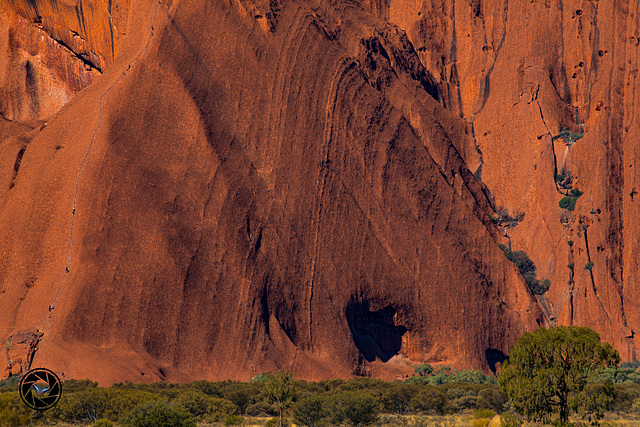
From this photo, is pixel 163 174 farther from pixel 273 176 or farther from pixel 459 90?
pixel 459 90

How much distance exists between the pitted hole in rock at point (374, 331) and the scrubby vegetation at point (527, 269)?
15.7 metres

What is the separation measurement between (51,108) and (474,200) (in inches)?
1493

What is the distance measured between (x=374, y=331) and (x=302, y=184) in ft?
41.3

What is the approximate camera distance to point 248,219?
5753 centimetres

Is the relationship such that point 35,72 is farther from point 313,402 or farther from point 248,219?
point 313,402

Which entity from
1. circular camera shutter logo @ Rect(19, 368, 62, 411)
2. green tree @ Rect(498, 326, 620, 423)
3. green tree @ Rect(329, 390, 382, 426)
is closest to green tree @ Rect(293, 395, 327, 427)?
green tree @ Rect(329, 390, 382, 426)

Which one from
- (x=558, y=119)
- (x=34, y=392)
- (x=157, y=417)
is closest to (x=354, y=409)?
(x=157, y=417)

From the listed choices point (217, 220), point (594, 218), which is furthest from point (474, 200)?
point (217, 220)

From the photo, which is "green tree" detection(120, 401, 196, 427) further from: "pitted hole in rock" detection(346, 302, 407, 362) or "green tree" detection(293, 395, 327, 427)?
"pitted hole in rock" detection(346, 302, 407, 362)

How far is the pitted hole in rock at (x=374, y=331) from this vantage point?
59500mm

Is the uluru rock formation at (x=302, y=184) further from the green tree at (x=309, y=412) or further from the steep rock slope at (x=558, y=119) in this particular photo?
the green tree at (x=309, y=412)

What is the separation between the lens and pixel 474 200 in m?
73.4

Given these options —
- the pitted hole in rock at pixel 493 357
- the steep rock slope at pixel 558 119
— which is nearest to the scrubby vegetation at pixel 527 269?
the steep rock slope at pixel 558 119

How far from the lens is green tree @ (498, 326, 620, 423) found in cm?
2450
